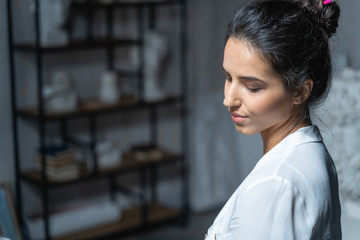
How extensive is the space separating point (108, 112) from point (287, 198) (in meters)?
2.58

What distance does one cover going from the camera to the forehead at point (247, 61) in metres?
1.15

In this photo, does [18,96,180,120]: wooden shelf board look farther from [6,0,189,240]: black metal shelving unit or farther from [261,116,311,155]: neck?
[261,116,311,155]: neck

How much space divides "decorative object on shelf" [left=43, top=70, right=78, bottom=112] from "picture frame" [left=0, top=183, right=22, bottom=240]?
1.77 ft

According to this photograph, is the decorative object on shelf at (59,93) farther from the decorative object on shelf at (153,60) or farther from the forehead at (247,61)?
the forehead at (247,61)

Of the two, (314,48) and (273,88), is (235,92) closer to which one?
(273,88)

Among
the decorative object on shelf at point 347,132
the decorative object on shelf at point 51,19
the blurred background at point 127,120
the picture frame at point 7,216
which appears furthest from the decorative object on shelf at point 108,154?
the decorative object on shelf at point 347,132

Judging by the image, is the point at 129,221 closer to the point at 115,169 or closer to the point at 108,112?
the point at 115,169

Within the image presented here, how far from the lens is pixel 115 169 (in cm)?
357

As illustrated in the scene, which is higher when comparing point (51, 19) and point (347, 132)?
point (51, 19)

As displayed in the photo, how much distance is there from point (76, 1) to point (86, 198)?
1281 millimetres

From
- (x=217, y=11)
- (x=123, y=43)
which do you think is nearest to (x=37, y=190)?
(x=123, y=43)

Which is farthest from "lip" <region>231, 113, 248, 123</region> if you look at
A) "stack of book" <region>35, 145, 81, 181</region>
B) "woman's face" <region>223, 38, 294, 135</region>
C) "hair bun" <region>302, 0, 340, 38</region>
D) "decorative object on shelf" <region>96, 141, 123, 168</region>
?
"decorative object on shelf" <region>96, 141, 123, 168</region>

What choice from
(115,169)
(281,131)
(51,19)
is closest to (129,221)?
(115,169)

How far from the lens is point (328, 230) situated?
1.22 m
